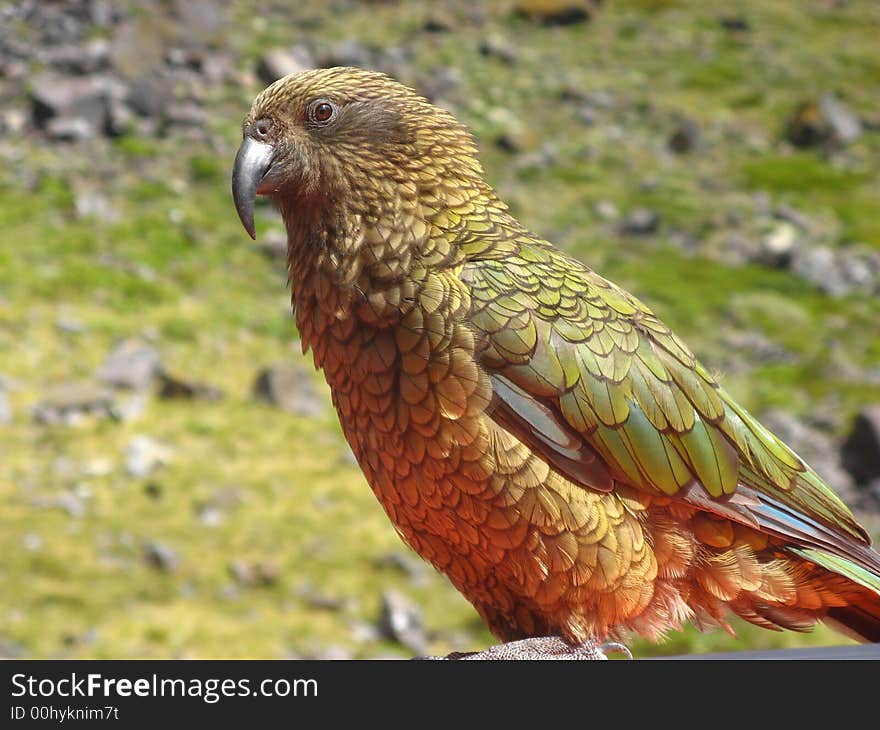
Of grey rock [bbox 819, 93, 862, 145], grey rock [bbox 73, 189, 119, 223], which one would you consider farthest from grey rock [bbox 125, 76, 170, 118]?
grey rock [bbox 819, 93, 862, 145]

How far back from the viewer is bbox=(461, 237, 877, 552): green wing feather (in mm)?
2637

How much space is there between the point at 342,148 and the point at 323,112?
0.13 metres

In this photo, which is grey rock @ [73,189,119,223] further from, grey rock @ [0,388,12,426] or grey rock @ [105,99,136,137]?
grey rock @ [0,388,12,426]

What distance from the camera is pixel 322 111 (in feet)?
9.11

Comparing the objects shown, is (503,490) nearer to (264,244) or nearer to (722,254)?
(264,244)

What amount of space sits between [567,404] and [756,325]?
367 inches

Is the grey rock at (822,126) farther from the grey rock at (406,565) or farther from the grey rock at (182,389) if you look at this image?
the grey rock at (406,565)

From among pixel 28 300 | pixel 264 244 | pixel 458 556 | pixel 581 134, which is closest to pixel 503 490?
pixel 458 556

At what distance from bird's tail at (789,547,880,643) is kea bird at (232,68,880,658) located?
0.01 m

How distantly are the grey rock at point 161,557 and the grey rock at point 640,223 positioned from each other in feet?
24.2

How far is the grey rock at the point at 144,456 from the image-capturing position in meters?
8.31

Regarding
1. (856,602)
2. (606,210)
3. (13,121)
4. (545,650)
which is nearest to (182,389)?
(13,121)

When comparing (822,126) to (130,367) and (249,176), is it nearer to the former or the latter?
(130,367)
